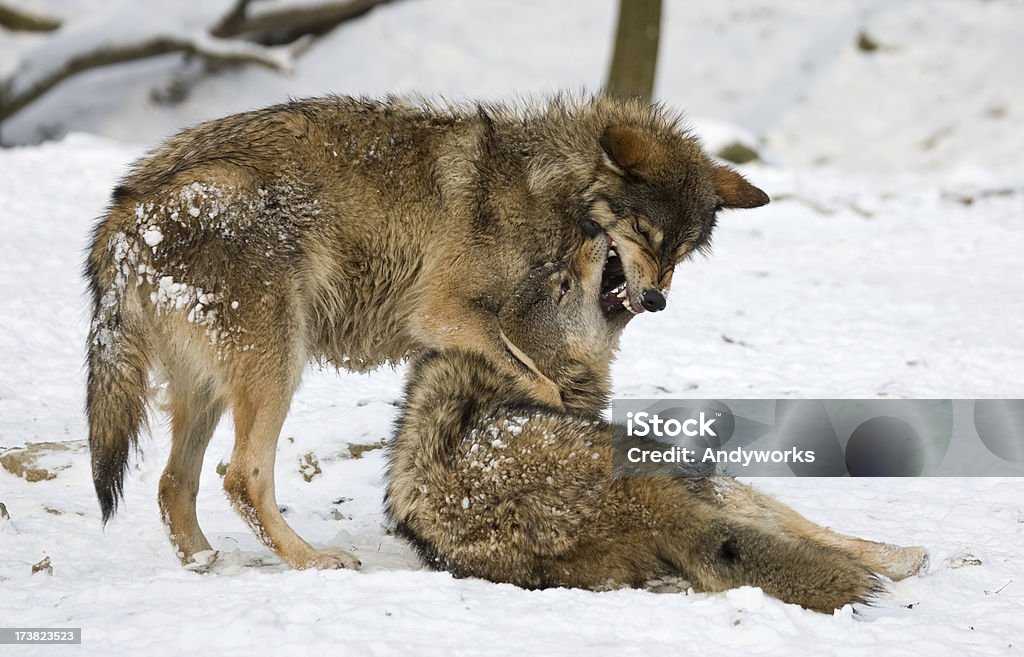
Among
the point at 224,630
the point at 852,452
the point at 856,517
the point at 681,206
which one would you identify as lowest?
the point at 224,630

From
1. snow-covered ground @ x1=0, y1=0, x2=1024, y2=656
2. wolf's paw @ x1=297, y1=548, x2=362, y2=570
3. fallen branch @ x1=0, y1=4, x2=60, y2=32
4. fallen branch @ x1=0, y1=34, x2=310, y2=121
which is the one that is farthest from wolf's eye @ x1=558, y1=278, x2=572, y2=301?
fallen branch @ x1=0, y1=4, x2=60, y2=32

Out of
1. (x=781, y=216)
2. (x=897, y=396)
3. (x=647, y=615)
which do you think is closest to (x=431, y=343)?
(x=647, y=615)

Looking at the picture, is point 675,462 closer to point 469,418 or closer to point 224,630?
point 469,418

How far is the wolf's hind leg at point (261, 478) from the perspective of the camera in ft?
15.6

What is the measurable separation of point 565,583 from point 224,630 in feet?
4.26

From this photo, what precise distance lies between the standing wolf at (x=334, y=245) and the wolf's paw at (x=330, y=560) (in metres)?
0.01

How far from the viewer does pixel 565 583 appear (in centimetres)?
421

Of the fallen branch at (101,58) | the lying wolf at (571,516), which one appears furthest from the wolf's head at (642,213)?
the fallen branch at (101,58)

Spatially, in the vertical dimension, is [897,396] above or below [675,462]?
above

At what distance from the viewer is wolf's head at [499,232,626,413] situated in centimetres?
546

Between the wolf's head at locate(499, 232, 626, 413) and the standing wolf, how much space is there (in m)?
0.06

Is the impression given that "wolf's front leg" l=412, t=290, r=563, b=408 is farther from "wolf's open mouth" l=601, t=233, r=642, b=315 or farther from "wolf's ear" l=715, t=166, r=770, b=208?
"wolf's ear" l=715, t=166, r=770, b=208

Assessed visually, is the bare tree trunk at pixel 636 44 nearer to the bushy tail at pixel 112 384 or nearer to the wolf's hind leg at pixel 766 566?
the bushy tail at pixel 112 384

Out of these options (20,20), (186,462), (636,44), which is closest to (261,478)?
(186,462)
